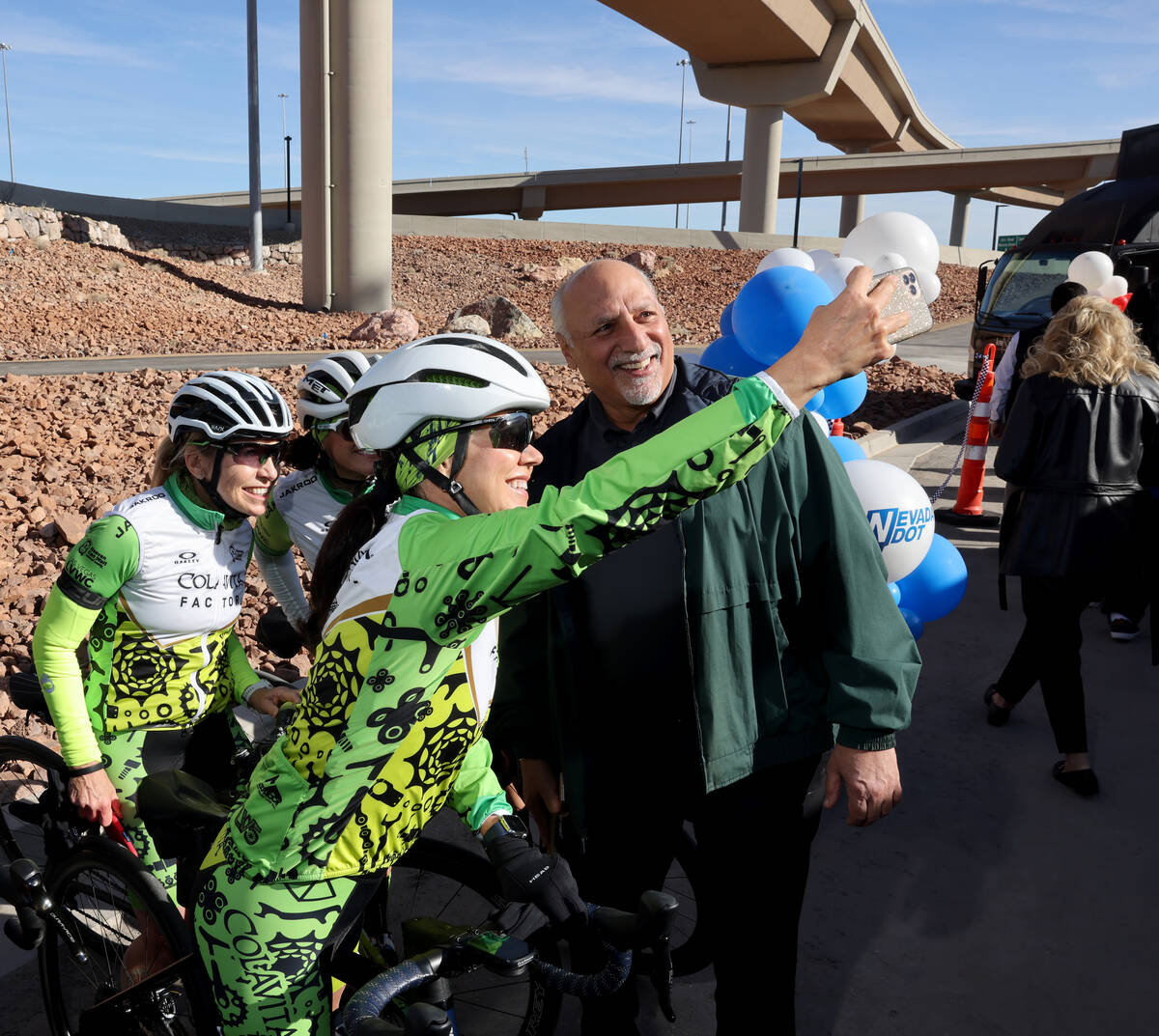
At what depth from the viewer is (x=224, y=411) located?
308 centimetres

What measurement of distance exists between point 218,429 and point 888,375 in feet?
56.9

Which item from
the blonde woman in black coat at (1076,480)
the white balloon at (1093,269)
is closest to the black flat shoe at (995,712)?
the blonde woman in black coat at (1076,480)

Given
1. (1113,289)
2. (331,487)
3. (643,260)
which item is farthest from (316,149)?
(331,487)

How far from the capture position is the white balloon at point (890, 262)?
5109 millimetres

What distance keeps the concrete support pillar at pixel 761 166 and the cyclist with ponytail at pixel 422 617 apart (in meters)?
46.6

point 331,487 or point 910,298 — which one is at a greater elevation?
point 910,298

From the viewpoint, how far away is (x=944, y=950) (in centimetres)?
373

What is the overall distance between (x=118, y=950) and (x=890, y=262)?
→ 4616 millimetres

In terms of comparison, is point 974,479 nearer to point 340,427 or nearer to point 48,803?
point 340,427

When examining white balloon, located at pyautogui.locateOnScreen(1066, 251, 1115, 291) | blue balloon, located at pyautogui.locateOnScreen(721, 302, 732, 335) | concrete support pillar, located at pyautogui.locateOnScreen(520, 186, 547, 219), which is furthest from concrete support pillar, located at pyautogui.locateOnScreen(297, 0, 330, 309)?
concrete support pillar, located at pyautogui.locateOnScreen(520, 186, 547, 219)

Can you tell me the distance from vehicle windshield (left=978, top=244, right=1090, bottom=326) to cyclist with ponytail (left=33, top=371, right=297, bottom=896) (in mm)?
13779

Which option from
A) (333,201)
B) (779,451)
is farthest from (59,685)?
(333,201)

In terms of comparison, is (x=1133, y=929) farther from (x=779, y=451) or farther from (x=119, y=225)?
(x=119, y=225)

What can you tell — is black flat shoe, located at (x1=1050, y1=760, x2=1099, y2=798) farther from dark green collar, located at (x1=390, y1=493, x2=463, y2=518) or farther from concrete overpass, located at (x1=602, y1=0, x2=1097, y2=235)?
concrete overpass, located at (x1=602, y1=0, x2=1097, y2=235)
